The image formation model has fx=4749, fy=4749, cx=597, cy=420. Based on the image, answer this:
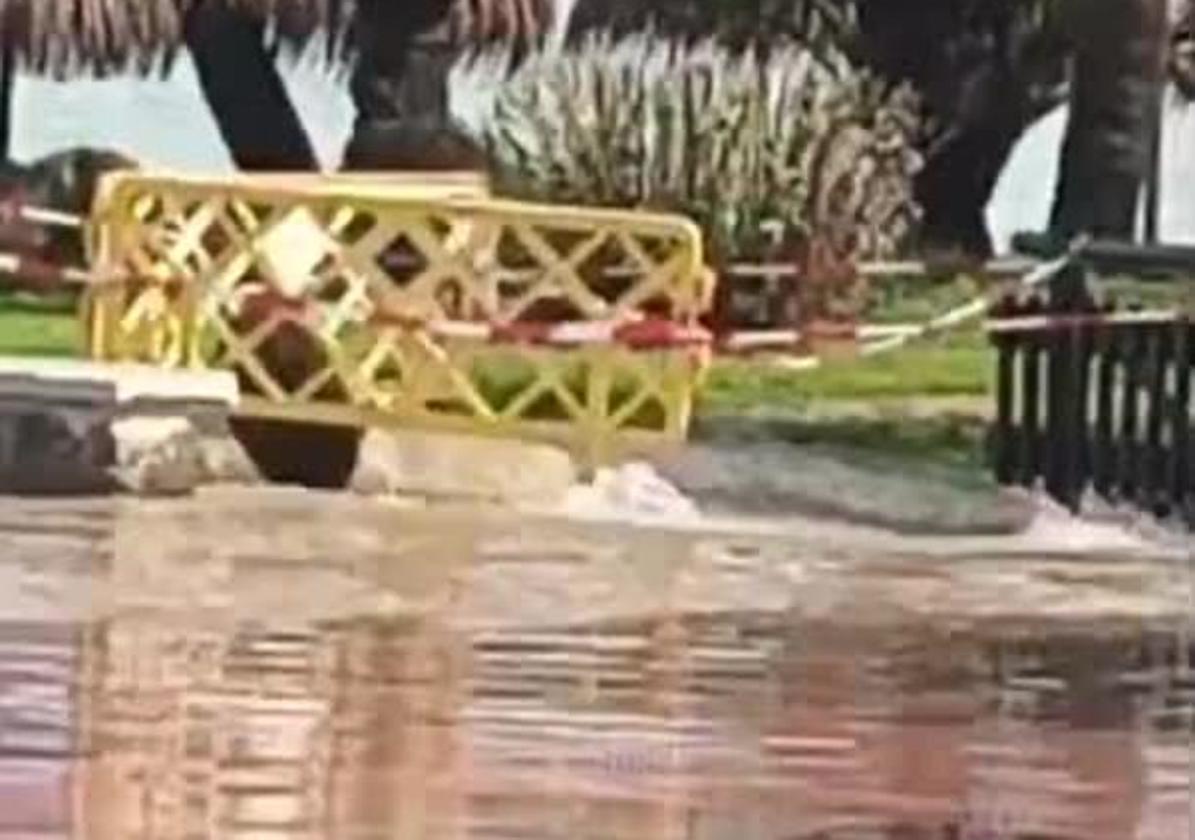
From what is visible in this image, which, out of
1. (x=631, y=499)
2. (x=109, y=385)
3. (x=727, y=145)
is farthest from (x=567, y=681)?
(x=727, y=145)

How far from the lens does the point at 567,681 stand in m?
13.7

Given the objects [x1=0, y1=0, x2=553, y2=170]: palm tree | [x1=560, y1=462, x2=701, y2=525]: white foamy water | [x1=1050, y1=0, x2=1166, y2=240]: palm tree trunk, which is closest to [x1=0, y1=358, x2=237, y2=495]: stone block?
[x1=560, y1=462, x2=701, y2=525]: white foamy water

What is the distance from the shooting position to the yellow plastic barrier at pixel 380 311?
21359mm

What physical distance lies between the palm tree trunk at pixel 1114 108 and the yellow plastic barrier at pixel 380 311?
863 centimetres

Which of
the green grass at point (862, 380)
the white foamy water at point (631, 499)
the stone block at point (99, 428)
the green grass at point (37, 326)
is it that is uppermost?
the stone block at point (99, 428)

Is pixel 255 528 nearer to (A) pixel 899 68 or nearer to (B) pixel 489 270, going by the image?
(B) pixel 489 270

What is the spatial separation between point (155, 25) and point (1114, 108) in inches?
342

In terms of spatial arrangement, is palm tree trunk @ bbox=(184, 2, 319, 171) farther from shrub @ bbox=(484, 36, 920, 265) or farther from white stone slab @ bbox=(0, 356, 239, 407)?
white stone slab @ bbox=(0, 356, 239, 407)

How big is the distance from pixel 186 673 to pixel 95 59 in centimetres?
2221

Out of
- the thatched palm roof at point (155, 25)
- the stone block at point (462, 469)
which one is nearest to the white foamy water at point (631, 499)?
the stone block at point (462, 469)

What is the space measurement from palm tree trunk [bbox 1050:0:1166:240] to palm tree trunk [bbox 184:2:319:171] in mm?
7661

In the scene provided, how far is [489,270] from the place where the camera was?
72.6 feet

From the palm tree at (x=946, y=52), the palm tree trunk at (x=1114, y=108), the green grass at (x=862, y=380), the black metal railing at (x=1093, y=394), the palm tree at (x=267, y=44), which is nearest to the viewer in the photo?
the black metal railing at (x=1093, y=394)

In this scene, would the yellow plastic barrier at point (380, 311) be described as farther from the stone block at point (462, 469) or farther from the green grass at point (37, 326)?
the green grass at point (37, 326)
